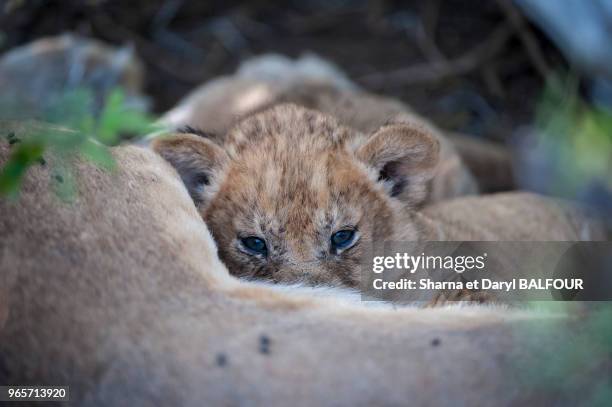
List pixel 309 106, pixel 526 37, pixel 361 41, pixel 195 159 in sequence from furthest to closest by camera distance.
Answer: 1. pixel 361 41
2. pixel 526 37
3. pixel 309 106
4. pixel 195 159

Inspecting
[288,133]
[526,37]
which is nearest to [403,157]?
[288,133]

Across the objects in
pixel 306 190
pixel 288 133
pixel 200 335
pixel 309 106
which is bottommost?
pixel 200 335

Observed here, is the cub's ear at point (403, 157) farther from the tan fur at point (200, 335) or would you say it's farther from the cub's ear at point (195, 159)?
the tan fur at point (200, 335)

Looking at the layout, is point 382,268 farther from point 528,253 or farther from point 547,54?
point 547,54

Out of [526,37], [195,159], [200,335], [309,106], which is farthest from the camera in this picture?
[526,37]

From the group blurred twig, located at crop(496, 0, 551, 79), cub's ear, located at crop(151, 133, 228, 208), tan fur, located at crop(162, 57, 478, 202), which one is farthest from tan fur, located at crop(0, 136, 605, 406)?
blurred twig, located at crop(496, 0, 551, 79)

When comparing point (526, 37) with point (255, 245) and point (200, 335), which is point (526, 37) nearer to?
point (255, 245)

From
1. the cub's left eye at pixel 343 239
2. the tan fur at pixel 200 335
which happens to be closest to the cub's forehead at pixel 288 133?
the cub's left eye at pixel 343 239
